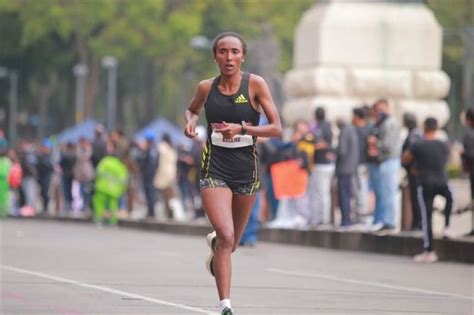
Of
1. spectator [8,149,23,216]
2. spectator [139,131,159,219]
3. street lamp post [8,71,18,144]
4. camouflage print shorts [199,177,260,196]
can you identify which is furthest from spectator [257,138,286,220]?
street lamp post [8,71,18,144]

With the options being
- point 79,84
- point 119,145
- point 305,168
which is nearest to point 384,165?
point 305,168

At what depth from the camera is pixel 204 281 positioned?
1605 centimetres

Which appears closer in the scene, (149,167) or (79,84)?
(149,167)

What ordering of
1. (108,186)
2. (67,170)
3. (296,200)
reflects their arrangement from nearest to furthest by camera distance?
(296,200)
(108,186)
(67,170)

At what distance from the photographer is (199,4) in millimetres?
82750

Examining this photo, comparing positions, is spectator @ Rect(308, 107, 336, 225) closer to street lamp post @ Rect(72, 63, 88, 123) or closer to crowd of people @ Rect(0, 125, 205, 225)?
crowd of people @ Rect(0, 125, 205, 225)

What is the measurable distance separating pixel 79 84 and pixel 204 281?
76224 mm

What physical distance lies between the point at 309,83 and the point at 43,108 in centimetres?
6176

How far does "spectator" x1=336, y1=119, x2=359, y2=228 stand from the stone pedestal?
3.43 metres

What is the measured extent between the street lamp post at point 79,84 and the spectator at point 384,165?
57.5 metres

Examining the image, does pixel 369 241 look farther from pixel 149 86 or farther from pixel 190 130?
pixel 149 86

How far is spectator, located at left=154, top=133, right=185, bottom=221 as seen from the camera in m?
33.5

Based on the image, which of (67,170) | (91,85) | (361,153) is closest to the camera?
(361,153)

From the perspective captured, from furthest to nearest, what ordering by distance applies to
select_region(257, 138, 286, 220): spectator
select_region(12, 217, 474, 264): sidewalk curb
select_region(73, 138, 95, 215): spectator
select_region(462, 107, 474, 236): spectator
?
select_region(73, 138, 95, 215): spectator, select_region(257, 138, 286, 220): spectator, select_region(462, 107, 474, 236): spectator, select_region(12, 217, 474, 264): sidewalk curb
